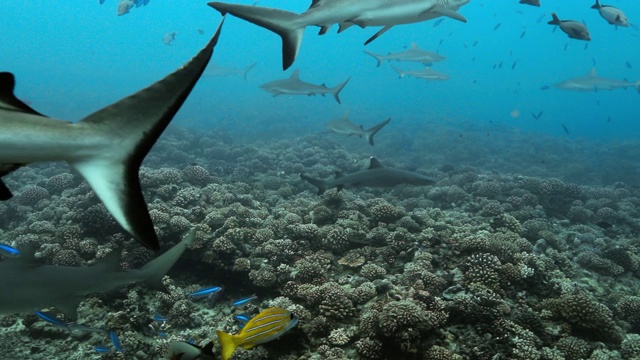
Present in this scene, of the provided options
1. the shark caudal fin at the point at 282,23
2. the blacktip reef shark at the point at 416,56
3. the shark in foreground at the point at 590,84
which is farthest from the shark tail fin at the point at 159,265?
the shark in foreground at the point at 590,84

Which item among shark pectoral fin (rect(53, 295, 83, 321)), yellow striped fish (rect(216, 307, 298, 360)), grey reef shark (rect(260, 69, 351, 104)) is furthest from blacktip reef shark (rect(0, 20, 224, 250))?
grey reef shark (rect(260, 69, 351, 104))

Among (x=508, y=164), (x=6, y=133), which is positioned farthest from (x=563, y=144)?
(x=6, y=133)

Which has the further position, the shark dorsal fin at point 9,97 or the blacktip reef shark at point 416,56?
the blacktip reef shark at point 416,56

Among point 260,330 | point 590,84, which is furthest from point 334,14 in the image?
point 590,84

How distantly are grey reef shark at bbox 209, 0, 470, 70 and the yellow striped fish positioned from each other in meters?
2.41

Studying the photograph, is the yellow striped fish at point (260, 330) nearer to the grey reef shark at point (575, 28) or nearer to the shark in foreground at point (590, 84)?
the grey reef shark at point (575, 28)

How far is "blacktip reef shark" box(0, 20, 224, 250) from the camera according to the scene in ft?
3.38

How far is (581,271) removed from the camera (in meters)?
7.86

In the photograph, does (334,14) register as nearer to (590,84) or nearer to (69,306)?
(69,306)

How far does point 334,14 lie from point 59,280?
13.5 ft

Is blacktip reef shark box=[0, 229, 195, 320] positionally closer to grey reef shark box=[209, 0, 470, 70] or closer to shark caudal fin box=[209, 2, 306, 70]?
shark caudal fin box=[209, 2, 306, 70]

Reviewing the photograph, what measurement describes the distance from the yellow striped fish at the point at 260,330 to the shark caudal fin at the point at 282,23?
2.42 metres

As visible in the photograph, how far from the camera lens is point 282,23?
2.90 m

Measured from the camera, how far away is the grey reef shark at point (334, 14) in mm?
2646
